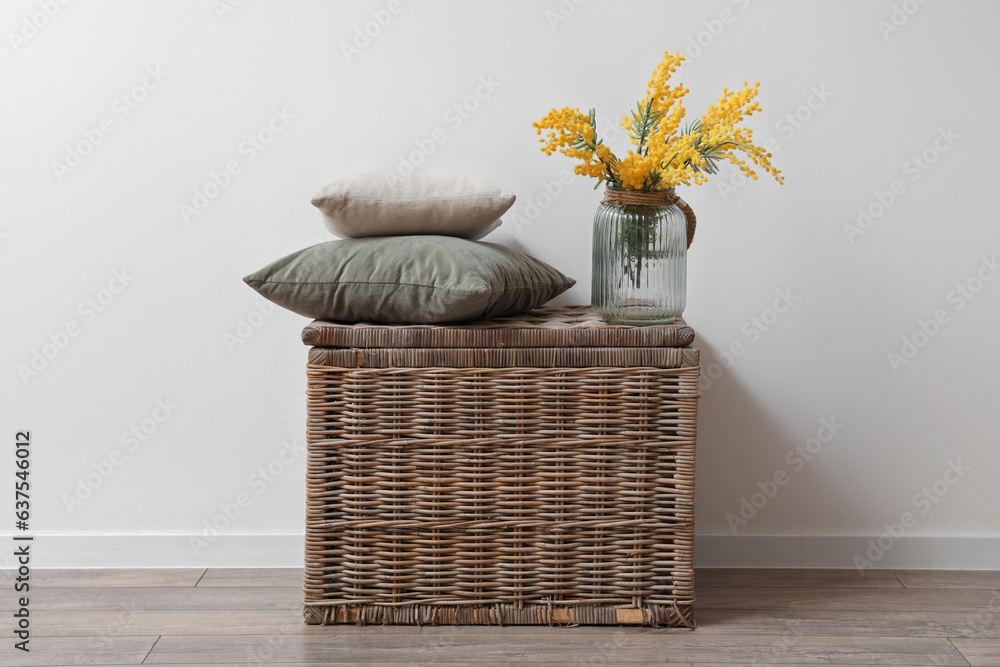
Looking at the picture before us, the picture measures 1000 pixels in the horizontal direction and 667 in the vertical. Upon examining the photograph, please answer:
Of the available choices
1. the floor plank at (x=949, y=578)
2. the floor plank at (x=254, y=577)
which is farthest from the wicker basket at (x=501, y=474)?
the floor plank at (x=949, y=578)

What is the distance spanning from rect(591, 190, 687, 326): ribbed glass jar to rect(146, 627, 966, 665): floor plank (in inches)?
22.5

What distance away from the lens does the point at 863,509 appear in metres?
1.91

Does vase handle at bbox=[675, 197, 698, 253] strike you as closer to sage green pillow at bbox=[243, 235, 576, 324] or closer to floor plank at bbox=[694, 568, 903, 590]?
sage green pillow at bbox=[243, 235, 576, 324]

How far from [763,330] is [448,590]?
0.88 meters

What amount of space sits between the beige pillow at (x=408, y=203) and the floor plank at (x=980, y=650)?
1.13 metres

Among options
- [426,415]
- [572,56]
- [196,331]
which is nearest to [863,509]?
[426,415]

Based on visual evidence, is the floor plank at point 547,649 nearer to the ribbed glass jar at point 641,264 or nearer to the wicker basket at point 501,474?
the wicker basket at point 501,474

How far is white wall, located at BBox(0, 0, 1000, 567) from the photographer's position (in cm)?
181

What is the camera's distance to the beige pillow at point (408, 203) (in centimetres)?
158

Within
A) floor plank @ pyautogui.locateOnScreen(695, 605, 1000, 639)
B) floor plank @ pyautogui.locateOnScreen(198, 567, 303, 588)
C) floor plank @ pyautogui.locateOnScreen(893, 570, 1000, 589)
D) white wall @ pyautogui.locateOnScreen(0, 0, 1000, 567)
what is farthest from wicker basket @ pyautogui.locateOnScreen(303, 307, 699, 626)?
floor plank @ pyautogui.locateOnScreen(893, 570, 1000, 589)

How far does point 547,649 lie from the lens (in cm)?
149

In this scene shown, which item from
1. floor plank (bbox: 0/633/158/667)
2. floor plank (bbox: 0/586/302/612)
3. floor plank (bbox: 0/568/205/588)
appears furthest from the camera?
floor plank (bbox: 0/568/205/588)

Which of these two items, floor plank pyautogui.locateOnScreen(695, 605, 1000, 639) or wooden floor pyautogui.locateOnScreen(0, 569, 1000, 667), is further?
floor plank pyautogui.locateOnScreen(695, 605, 1000, 639)

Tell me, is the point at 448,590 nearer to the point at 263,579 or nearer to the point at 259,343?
the point at 263,579
